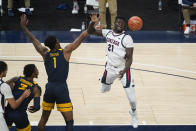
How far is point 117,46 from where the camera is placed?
24.0 ft

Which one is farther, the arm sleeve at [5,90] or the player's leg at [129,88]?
the player's leg at [129,88]

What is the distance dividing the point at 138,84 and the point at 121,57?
7.99 ft

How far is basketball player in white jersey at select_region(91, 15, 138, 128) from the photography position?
7.19 meters

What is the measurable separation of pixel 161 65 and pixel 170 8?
17.6 feet

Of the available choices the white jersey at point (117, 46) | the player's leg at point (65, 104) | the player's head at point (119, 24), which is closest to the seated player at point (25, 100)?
the player's leg at point (65, 104)

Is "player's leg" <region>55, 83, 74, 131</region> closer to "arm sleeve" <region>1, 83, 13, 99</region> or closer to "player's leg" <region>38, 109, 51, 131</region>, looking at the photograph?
"player's leg" <region>38, 109, 51, 131</region>

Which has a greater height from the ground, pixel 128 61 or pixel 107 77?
pixel 128 61

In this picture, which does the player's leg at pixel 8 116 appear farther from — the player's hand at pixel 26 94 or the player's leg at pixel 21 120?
the player's hand at pixel 26 94

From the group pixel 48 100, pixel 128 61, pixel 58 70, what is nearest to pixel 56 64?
pixel 58 70

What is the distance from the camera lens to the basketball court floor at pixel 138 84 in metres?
7.79

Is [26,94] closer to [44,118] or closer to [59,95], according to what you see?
[59,95]

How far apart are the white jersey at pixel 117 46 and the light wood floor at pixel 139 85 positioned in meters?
1.12

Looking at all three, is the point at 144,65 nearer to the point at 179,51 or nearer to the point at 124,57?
the point at 179,51

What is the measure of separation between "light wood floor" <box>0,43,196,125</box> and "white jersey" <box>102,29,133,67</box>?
3.68ft
